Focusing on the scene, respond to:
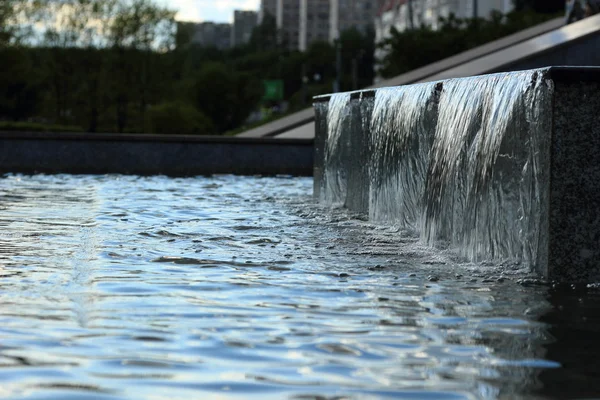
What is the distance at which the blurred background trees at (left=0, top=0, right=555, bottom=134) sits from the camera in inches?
1869

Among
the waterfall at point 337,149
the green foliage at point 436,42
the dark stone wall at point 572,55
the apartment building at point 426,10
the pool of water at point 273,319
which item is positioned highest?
the apartment building at point 426,10

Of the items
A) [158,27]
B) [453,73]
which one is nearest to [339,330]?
[453,73]

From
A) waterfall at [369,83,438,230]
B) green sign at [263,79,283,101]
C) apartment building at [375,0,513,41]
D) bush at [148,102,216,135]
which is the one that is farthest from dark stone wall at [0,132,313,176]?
green sign at [263,79,283,101]

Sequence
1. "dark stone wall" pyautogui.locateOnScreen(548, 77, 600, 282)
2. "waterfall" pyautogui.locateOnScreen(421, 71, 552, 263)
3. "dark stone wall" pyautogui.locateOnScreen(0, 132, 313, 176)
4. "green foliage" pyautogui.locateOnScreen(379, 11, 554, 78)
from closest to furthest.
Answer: "dark stone wall" pyautogui.locateOnScreen(548, 77, 600, 282), "waterfall" pyautogui.locateOnScreen(421, 71, 552, 263), "dark stone wall" pyautogui.locateOnScreen(0, 132, 313, 176), "green foliage" pyautogui.locateOnScreen(379, 11, 554, 78)

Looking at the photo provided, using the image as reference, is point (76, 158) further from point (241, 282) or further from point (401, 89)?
point (241, 282)

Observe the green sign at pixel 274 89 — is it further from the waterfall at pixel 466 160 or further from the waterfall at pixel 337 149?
the waterfall at pixel 466 160

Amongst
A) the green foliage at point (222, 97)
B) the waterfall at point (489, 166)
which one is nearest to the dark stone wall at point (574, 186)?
the waterfall at point (489, 166)

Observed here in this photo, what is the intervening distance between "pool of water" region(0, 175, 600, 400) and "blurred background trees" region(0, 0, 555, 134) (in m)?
37.5

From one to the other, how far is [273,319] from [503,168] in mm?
2830

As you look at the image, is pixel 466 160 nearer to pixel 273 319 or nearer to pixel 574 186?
pixel 574 186

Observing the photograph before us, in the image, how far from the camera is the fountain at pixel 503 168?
7.29 metres

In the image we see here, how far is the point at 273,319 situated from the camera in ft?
19.3

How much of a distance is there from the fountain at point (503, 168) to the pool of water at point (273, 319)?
0.27 meters

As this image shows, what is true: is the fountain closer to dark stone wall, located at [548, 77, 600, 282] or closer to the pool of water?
dark stone wall, located at [548, 77, 600, 282]
